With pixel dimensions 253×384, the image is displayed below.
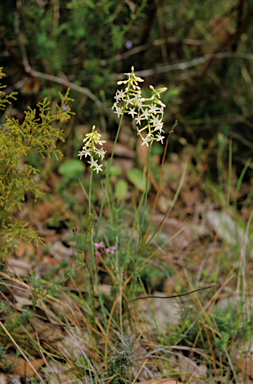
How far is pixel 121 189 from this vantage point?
1.96m

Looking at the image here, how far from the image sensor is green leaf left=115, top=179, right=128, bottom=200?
1923mm

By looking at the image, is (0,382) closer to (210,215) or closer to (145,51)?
(210,215)

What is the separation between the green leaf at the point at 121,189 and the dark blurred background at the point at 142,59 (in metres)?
0.42

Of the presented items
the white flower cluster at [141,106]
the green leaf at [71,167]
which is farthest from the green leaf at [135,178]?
the white flower cluster at [141,106]

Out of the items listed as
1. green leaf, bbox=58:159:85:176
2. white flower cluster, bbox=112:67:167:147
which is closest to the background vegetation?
green leaf, bbox=58:159:85:176

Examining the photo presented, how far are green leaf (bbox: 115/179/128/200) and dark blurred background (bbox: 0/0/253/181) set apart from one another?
16.6 inches

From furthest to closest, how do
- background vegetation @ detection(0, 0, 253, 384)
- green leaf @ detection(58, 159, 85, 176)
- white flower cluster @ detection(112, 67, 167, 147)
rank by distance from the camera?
green leaf @ detection(58, 159, 85, 176) → background vegetation @ detection(0, 0, 253, 384) → white flower cluster @ detection(112, 67, 167, 147)

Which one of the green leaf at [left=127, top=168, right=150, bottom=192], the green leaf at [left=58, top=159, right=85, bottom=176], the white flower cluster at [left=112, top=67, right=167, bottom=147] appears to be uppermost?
the white flower cluster at [left=112, top=67, right=167, bottom=147]

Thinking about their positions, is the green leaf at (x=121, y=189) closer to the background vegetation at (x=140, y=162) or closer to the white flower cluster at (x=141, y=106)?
the background vegetation at (x=140, y=162)

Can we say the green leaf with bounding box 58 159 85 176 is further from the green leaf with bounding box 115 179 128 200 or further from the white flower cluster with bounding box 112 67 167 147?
the white flower cluster with bounding box 112 67 167 147

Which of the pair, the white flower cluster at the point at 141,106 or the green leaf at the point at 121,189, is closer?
the white flower cluster at the point at 141,106

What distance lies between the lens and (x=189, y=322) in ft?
4.09

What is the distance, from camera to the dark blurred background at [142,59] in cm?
196

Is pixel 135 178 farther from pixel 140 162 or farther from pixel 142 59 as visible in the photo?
pixel 142 59
